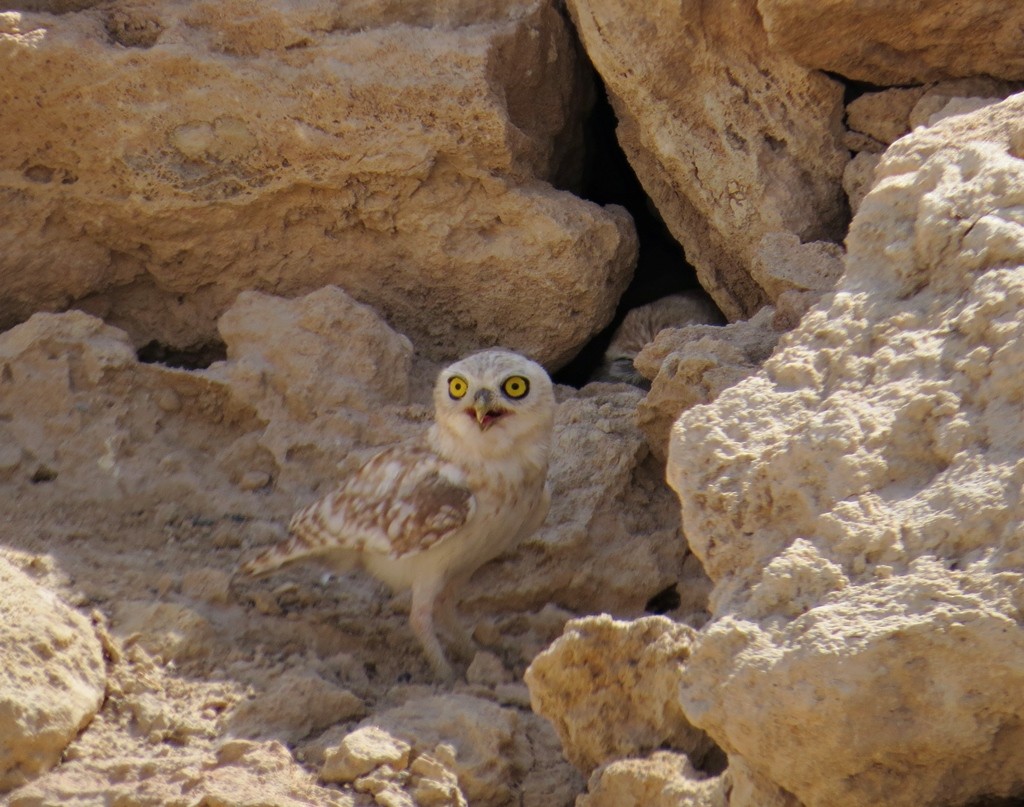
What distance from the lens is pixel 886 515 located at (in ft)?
8.70

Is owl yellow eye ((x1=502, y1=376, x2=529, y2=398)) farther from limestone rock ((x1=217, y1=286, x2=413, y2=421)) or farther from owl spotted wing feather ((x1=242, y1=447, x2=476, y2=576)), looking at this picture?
limestone rock ((x1=217, y1=286, x2=413, y2=421))

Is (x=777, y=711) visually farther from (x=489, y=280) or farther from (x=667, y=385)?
(x=489, y=280)

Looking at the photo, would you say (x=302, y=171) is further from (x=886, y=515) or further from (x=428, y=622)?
(x=886, y=515)

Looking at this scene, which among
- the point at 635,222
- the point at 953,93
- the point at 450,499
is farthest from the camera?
the point at 635,222

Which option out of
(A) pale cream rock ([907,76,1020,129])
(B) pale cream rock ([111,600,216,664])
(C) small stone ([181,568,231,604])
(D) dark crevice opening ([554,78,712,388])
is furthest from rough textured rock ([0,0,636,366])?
(B) pale cream rock ([111,600,216,664])

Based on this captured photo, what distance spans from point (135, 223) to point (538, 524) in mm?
2387

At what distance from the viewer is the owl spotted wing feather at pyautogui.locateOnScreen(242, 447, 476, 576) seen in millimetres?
4539

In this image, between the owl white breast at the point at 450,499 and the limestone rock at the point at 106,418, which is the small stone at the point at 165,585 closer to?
the owl white breast at the point at 450,499

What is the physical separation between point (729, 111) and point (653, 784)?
3.00m

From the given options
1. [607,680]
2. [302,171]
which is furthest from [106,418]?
[607,680]

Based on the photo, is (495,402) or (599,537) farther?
(599,537)

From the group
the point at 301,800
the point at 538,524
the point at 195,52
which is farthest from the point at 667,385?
the point at 195,52

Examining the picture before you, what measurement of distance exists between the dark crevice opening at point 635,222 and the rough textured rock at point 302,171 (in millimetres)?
646

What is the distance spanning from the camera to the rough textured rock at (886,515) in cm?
242
